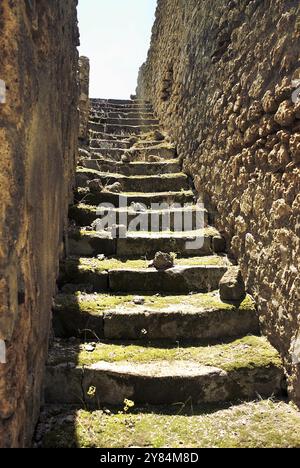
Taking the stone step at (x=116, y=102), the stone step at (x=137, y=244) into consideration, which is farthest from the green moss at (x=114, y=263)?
the stone step at (x=116, y=102)

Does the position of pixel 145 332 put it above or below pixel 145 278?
below

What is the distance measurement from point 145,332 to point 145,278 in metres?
0.59

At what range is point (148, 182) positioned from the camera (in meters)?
5.14

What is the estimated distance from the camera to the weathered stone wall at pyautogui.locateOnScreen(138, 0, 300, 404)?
8.17ft

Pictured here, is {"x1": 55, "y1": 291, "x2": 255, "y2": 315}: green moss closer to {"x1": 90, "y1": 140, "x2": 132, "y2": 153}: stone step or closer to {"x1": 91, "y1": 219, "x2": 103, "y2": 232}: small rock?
{"x1": 91, "y1": 219, "x2": 103, "y2": 232}: small rock

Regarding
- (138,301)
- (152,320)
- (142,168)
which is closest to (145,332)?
(152,320)

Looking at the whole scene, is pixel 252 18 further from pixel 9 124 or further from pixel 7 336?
pixel 7 336

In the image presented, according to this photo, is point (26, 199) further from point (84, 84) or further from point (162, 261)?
point (84, 84)

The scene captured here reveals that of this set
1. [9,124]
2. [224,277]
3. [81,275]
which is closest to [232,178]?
[224,277]

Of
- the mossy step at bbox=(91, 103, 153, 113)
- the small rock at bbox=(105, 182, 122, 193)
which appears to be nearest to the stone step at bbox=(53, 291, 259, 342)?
the small rock at bbox=(105, 182, 122, 193)

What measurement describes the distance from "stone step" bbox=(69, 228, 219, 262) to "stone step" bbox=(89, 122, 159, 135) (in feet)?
14.4

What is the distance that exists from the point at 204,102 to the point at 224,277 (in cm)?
221

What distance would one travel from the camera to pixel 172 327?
114 inches

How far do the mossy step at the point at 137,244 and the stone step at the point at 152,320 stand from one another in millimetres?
816
